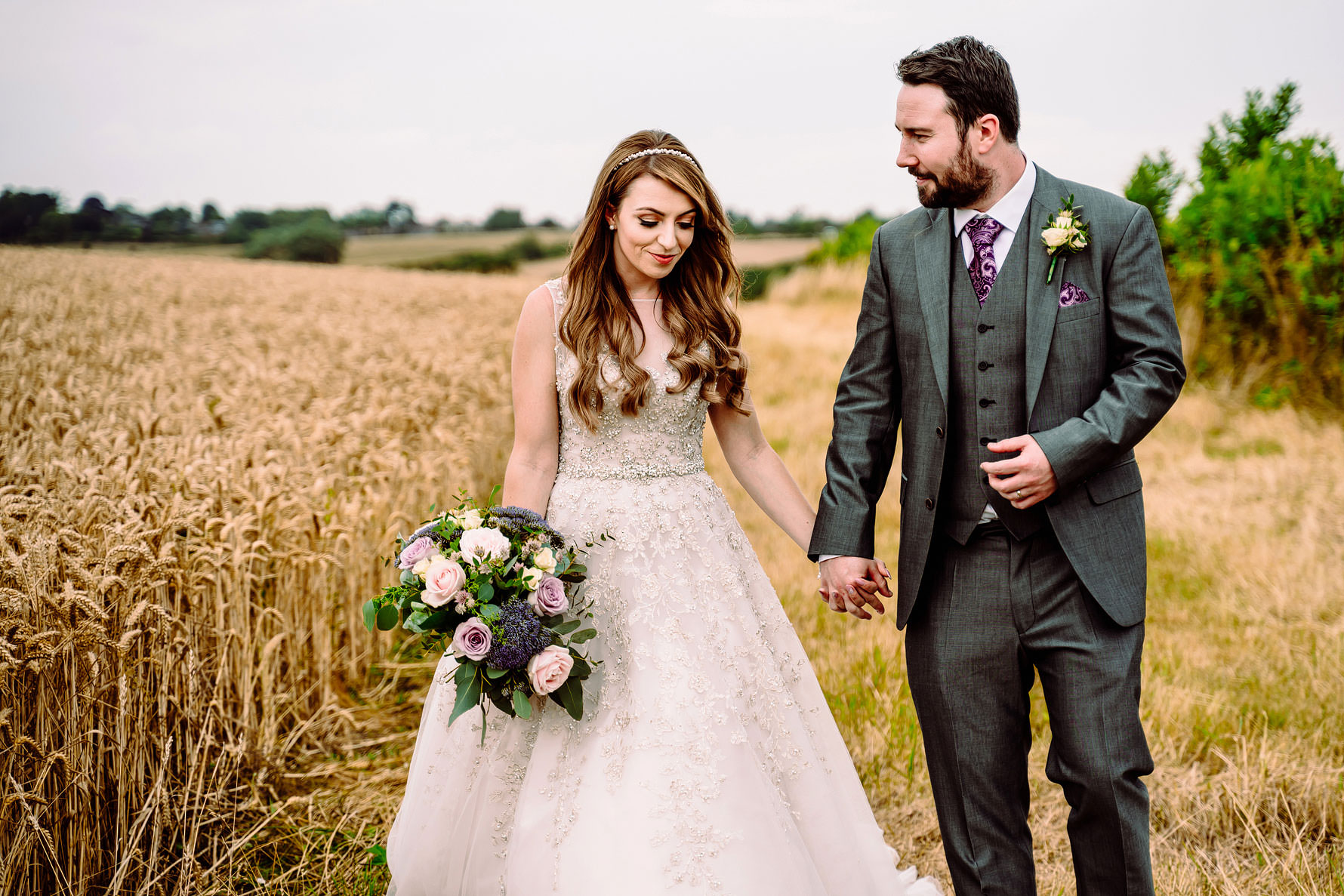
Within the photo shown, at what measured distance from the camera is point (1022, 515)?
2.75 metres

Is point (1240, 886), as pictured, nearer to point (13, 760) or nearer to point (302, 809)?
point (302, 809)

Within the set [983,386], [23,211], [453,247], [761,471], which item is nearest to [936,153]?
[983,386]

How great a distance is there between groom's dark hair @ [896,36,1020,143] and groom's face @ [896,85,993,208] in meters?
0.02

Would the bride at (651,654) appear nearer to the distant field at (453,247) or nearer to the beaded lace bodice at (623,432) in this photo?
the beaded lace bodice at (623,432)

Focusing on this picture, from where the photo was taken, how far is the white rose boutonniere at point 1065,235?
2666mm

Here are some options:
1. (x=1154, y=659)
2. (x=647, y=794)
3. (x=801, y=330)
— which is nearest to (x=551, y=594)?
(x=647, y=794)

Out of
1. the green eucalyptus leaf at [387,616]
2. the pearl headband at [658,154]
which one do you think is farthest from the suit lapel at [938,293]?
the green eucalyptus leaf at [387,616]

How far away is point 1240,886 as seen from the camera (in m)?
3.37

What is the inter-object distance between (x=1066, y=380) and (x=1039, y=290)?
26cm

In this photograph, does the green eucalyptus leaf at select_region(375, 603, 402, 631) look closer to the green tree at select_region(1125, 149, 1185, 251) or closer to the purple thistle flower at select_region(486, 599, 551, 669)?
the purple thistle flower at select_region(486, 599, 551, 669)

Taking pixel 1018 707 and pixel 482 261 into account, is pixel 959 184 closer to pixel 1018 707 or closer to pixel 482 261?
pixel 1018 707

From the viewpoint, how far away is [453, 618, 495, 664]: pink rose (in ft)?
8.46

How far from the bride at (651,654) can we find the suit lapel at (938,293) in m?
0.77

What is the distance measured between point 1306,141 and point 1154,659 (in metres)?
8.80
